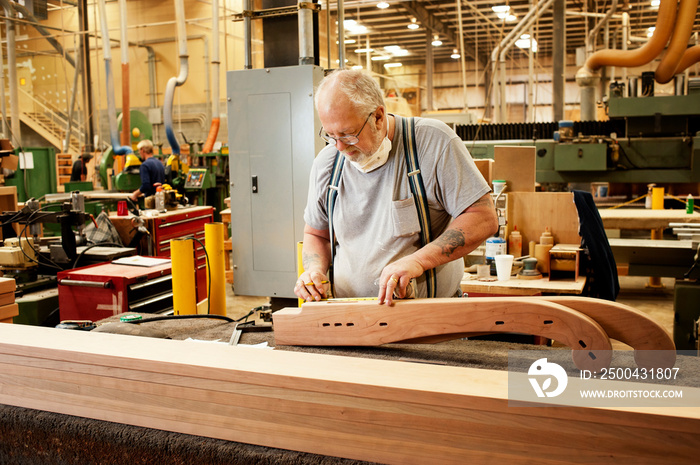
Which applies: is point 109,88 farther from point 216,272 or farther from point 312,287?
point 312,287

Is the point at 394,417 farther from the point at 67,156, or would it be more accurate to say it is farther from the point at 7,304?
the point at 67,156

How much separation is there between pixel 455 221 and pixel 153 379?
32.6 inches

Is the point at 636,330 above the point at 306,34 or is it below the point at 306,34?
below

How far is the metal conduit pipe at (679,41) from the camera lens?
505 cm

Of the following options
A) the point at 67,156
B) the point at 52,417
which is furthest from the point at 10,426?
the point at 67,156

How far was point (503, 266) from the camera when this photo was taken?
9.76 feet

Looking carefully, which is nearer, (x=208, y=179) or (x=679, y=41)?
(x=679, y=41)

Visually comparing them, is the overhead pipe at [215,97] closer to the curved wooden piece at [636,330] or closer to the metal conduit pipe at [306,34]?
the metal conduit pipe at [306,34]

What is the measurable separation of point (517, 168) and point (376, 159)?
6.78ft

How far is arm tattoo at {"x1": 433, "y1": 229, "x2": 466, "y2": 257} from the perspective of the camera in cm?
147

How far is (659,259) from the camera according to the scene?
3949 mm

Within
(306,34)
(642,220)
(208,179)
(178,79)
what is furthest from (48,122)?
(642,220)

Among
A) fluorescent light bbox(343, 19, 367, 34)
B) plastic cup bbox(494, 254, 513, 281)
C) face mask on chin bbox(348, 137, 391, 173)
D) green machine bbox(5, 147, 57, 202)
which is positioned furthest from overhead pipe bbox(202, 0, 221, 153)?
face mask on chin bbox(348, 137, 391, 173)

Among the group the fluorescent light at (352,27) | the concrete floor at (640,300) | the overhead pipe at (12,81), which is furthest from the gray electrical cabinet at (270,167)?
the fluorescent light at (352,27)
